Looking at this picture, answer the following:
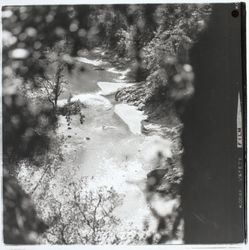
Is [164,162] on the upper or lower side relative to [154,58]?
lower

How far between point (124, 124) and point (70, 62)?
177 millimetres

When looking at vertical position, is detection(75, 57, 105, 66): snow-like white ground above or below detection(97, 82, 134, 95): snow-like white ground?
above

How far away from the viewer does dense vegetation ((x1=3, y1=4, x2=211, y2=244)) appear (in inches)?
31.4

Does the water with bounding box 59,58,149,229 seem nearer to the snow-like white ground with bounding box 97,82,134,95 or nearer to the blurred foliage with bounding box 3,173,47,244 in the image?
the snow-like white ground with bounding box 97,82,134,95

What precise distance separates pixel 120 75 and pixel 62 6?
7.7 inches

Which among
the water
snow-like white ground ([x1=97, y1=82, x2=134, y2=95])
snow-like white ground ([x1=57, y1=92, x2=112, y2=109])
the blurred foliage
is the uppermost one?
snow-like white ground ([x1=97, y1=82, x2=134, y2=95])

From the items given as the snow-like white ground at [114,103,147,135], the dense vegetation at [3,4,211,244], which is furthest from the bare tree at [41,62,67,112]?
the snow-like white ground at [114,103,147,135]

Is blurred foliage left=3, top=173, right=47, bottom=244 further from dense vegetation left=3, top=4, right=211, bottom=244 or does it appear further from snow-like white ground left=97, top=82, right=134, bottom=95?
snow-like white ground left=97, top=82, right=134, bottom=95

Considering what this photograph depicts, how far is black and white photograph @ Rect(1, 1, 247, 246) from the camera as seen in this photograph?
31.2 inches

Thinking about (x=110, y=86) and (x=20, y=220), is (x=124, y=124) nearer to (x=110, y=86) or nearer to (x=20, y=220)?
(x=110, y=86)

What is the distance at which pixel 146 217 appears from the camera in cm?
79

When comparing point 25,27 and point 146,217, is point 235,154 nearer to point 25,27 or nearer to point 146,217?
point 146,217

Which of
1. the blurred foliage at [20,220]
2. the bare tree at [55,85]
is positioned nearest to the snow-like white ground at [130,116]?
the bare tree at [55,85]

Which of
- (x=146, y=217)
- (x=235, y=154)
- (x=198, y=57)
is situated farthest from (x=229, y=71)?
(x=146, y=217)
